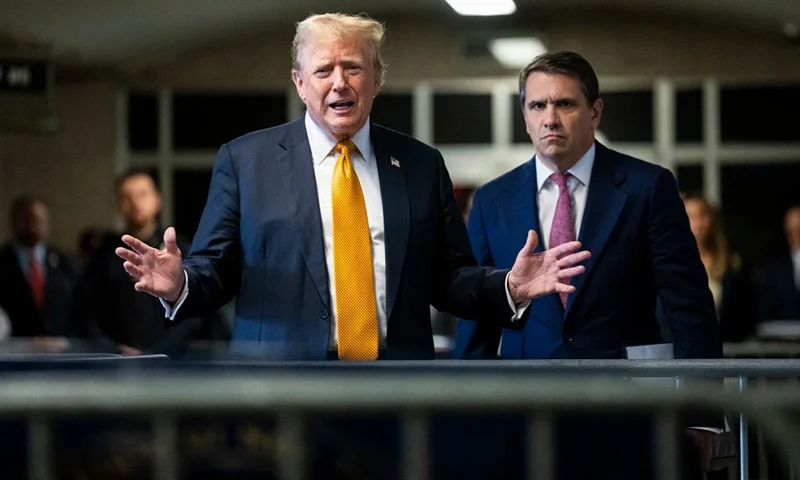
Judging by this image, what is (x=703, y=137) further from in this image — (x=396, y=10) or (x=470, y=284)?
(x=470, y=284)

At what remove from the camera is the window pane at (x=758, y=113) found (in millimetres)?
15531

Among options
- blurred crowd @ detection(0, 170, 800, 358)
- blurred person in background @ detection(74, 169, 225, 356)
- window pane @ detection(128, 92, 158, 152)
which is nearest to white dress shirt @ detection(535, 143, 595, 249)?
blurred crowd @ detection(0, 170, 800, 358)

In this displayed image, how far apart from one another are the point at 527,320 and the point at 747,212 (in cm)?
1206

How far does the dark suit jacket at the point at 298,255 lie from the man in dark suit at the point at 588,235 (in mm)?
354

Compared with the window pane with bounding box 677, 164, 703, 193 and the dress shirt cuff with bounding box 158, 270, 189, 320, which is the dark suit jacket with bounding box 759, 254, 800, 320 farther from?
the dress shirt cuff with bounding box 158, 270, 189, 320

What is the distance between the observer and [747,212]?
15.7 meters

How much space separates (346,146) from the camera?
3881 mm

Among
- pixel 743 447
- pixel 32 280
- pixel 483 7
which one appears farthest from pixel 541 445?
pixel 483 7

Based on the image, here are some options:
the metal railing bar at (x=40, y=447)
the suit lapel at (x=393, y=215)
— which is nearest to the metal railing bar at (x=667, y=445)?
the metal railing bar at (x=40, y=447)

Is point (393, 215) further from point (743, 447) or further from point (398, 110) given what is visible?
point (398, 110)

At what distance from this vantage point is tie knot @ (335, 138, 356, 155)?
12.7 ft

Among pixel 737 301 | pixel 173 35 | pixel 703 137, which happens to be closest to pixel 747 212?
pixel 703 137

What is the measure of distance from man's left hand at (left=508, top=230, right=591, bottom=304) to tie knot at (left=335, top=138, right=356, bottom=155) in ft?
1.75

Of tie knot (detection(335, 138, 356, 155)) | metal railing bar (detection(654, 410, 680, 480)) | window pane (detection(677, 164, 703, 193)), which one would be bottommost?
metal railing bar (detection(654, 410, 680, 480))
